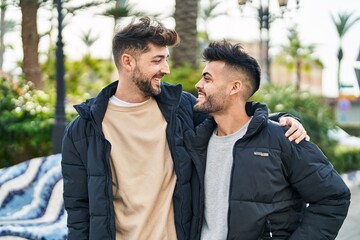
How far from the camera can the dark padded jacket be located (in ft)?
10.1

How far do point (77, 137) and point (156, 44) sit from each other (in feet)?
1.99

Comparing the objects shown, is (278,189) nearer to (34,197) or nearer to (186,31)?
(34,197)

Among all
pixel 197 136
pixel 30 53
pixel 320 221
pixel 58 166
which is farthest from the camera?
pixel 30 53

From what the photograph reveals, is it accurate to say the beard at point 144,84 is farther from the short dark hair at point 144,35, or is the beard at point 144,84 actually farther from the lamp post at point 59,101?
the lamp post at point 59,101

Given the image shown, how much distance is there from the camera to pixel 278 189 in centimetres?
293

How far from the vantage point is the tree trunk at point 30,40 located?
15.8 meters

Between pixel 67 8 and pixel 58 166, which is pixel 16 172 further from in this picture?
pixel 67 8

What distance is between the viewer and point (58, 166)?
7.44 meters

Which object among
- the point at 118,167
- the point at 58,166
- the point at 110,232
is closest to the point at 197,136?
the point at 118,167

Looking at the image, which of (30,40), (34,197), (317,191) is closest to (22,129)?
(34,197)

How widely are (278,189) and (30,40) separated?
1429cm

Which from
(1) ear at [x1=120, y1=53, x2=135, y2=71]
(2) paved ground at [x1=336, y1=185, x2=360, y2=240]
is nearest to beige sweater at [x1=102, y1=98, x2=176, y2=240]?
(1) ear at [x1=120, y1=53, x2=135, y2=71]

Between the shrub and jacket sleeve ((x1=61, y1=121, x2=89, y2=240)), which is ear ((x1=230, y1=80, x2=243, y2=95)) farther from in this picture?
the shrub

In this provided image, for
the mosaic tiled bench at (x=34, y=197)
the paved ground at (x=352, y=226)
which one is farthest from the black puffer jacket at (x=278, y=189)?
the paved ground at (x=352, y=226)
